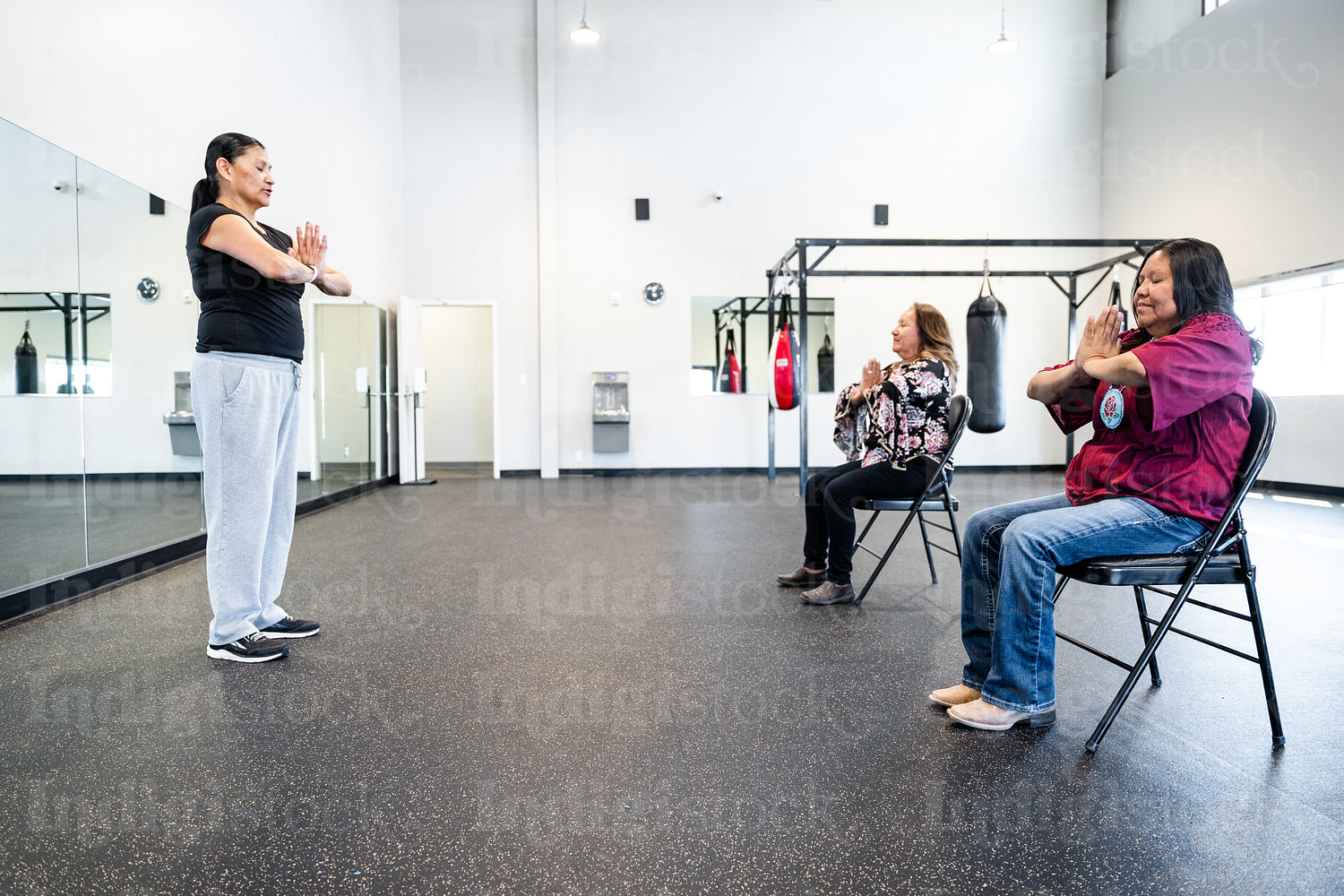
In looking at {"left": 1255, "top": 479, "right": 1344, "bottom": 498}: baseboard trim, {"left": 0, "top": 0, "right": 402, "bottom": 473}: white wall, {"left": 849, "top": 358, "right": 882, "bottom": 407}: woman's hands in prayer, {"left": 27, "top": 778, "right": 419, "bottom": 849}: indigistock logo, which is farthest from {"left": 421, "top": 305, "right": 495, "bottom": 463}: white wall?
{"left": 27, "top": 778, "right": 419, "bottom": 849}: indigistock logo

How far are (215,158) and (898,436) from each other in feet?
7.96

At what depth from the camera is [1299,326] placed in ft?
22.5

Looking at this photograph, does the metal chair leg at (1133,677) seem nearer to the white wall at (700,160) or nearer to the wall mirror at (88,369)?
the wall mirror at (88,369)

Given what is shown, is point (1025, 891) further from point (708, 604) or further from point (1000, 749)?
point (708, 604)

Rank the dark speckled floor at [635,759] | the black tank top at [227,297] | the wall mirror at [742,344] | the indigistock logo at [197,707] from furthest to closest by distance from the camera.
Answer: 1. the wall mirror at [742,344]
2. the black tank top at [227,297]
3. the indigistock logo at [197,707]
4. the dark speckled floor at [635,759]

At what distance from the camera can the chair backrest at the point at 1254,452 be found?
1.69 metres

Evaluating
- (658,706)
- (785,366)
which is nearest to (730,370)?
(785,366)

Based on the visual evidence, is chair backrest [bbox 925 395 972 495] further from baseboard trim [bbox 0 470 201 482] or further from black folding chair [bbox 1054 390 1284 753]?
baseboard trim [bbox 0 470 201 482]

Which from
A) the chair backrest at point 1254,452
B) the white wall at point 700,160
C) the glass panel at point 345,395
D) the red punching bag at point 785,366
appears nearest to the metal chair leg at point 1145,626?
the chair backrest at point 1254,452

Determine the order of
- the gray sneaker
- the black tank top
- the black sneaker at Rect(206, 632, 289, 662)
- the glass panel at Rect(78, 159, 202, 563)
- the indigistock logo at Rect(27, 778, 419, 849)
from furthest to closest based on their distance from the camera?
the glass panel at Rect(78, 159, 202, 563) < the gray sneaker < the black sneaker at Rect(206, 632, 289, 662) < the black tank top < the indigistock logo at Rect(27, 778, 419, 849)

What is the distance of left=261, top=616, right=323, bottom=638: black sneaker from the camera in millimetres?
2588

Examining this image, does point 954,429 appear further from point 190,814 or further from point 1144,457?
point 190,814

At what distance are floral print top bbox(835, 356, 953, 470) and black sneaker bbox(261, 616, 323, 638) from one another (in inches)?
81.5

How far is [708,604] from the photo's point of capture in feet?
10.0
